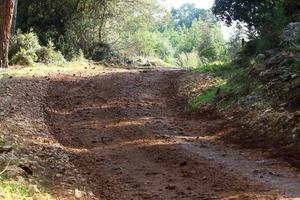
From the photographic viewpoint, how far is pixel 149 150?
26.2 ft

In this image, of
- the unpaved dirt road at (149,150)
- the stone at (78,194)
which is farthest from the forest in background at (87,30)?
the stone at (78,194)

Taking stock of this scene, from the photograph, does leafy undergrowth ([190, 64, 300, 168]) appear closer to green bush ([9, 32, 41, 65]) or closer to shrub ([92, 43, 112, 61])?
green bush ([9, 32, 41, 65])

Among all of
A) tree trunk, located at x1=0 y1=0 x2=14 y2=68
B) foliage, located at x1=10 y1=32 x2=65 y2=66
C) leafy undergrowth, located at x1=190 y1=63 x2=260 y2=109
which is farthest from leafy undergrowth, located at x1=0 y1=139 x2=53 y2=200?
foliage, located at x1=10 y1=32 x2=65 y2=66

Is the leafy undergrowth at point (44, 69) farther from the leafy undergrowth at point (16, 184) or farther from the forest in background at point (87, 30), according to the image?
the leafy undergrowth at point (16, 184)

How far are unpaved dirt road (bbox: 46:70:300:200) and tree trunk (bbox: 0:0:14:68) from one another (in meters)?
3.14

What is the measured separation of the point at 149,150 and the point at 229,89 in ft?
13.4

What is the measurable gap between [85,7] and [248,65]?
1155 centimetres

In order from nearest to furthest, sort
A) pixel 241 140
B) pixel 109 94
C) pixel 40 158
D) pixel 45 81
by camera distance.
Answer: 1. pixel 40 158
2. pixel 241 140
3. pixel 109 94
4. pixel 45 81

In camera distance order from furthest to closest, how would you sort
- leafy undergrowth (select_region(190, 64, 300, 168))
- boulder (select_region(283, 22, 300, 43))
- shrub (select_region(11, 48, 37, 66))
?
Answer: 1. shrub (select_region(11, 48, 37, 66))
2. boulder (select_region(283, 22, 300, 43))
3. leafy undergrowth (select_region(190, 64, 300, 168))

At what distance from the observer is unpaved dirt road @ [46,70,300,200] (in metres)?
6.14

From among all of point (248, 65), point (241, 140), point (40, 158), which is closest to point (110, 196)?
point (40, 158)

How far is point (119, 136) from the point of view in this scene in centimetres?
882

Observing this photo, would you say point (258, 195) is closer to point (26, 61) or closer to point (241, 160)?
point (241, 160)

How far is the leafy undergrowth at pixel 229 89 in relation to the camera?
10828 mm
